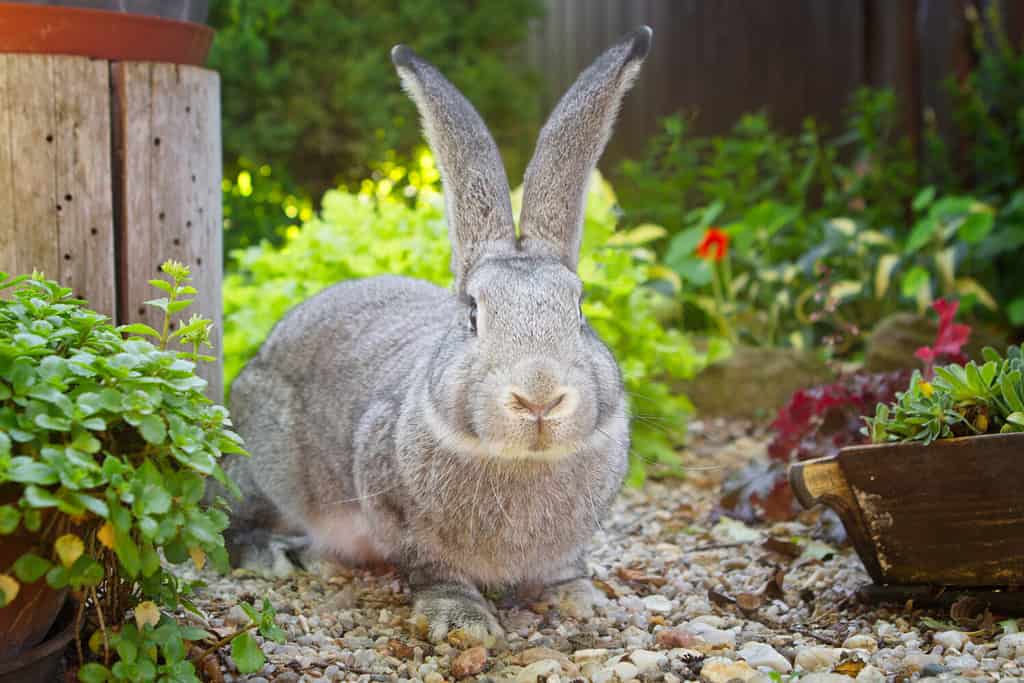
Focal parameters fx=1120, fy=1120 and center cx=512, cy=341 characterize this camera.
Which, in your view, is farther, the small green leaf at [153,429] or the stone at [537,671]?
the stone at [537,671]

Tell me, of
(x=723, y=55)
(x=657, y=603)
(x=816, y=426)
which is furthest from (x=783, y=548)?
(x=723, y=55)

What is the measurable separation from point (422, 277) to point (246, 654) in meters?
2.99

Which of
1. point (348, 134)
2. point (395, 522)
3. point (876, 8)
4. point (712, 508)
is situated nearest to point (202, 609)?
point (395, 522)

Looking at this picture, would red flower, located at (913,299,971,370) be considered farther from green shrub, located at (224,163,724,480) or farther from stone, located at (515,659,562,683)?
stone, located at (515,659,562,683)

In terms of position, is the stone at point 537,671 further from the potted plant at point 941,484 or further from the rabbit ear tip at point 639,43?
the rabbit ear tip at point 639,43

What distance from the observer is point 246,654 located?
2443 mm

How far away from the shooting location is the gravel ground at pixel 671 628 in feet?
9.16

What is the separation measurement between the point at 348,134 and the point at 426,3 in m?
1.03

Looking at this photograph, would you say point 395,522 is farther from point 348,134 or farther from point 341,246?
point 348,134

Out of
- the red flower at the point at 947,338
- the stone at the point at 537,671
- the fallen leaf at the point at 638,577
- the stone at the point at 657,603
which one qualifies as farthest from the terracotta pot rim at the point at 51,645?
the red flower at the point at 947,338

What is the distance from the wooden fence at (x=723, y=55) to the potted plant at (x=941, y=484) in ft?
22.1

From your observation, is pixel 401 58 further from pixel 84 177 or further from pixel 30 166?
pixel 30 166

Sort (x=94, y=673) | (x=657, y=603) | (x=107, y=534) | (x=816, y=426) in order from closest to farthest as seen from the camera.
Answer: (x=107, y=534), (x=94, y=673), (x=657, y=603), (x=816, y=426)

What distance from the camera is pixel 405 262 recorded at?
526cm
